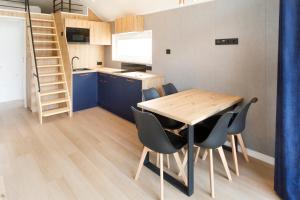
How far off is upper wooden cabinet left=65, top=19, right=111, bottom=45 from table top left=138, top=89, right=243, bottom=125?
3144mm

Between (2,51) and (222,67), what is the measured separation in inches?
211

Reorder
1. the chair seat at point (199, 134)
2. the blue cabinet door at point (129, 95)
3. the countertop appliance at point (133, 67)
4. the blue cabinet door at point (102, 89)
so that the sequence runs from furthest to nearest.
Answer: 1. the blue cabinet door at point (102, 89)
2. the countertop appliance at point (133, 67)
3. the blue cabinet door at point (129, 95)
4. the chair seat at point (199, 134)

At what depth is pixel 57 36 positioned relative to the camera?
16.5 ft

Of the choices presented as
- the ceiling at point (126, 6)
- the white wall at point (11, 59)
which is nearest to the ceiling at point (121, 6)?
the ceiling at point (126, 6)

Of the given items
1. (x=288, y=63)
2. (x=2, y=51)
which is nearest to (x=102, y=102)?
(x=2, y=51)

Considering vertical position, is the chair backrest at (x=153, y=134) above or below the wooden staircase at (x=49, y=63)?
below

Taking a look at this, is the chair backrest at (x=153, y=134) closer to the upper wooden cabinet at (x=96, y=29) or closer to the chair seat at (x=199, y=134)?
the chair seat at (x=199, y=134)

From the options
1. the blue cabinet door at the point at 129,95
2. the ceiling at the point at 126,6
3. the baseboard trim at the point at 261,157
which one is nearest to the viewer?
the baseboard trim at the point at 261,157

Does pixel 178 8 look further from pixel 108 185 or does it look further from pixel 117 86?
pixel 108 185

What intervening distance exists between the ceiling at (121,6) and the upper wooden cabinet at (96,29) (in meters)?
0.28

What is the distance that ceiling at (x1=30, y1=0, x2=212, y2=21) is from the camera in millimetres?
3756

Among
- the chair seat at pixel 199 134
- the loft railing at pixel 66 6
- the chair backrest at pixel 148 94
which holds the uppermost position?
the loft railing at pixel 66 6

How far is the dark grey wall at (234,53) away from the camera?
2.63 meters

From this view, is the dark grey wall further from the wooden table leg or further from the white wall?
the white wall
